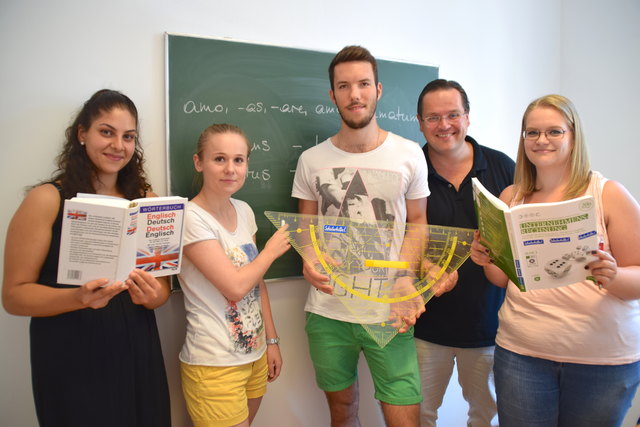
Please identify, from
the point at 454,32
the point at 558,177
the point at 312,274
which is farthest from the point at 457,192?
the point at 454,32

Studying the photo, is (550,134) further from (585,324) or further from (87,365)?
(87,365)

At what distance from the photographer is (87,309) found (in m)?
1.46

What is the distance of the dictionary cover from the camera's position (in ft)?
3.93

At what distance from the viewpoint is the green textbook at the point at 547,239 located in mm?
1244

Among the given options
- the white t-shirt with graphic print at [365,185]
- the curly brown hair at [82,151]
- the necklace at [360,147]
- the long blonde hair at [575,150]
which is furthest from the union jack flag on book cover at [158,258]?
the long blonde hair at [575,150]

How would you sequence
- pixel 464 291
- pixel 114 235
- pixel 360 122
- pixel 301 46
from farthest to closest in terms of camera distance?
pixel 301 46
pixel 464 291
pixel 360 122
pixel 114 235

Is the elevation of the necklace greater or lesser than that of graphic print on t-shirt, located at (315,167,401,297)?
greater

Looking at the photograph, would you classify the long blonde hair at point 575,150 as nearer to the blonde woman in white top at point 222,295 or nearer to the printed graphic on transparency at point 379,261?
the printed graphic on transparency at point 379,261

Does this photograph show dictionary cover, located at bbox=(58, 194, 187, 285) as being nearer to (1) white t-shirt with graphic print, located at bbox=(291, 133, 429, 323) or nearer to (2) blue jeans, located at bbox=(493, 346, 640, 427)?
(1) white t-shirt with graphic print, located at bbox=(291, 133, 429, 323)

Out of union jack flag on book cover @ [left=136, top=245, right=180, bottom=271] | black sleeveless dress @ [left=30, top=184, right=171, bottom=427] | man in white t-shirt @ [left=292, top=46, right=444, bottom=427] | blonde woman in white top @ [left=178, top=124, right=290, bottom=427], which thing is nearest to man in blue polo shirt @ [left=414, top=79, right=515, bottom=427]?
man in white t-shirt @ [left=292, top=46, right=444, bottom=427]

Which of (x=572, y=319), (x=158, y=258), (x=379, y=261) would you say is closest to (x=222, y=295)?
(x=158, y=258)

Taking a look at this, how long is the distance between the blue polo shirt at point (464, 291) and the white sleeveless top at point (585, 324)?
0.42 m

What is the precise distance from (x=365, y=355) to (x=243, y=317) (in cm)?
60

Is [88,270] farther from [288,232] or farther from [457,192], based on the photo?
[457,192]
